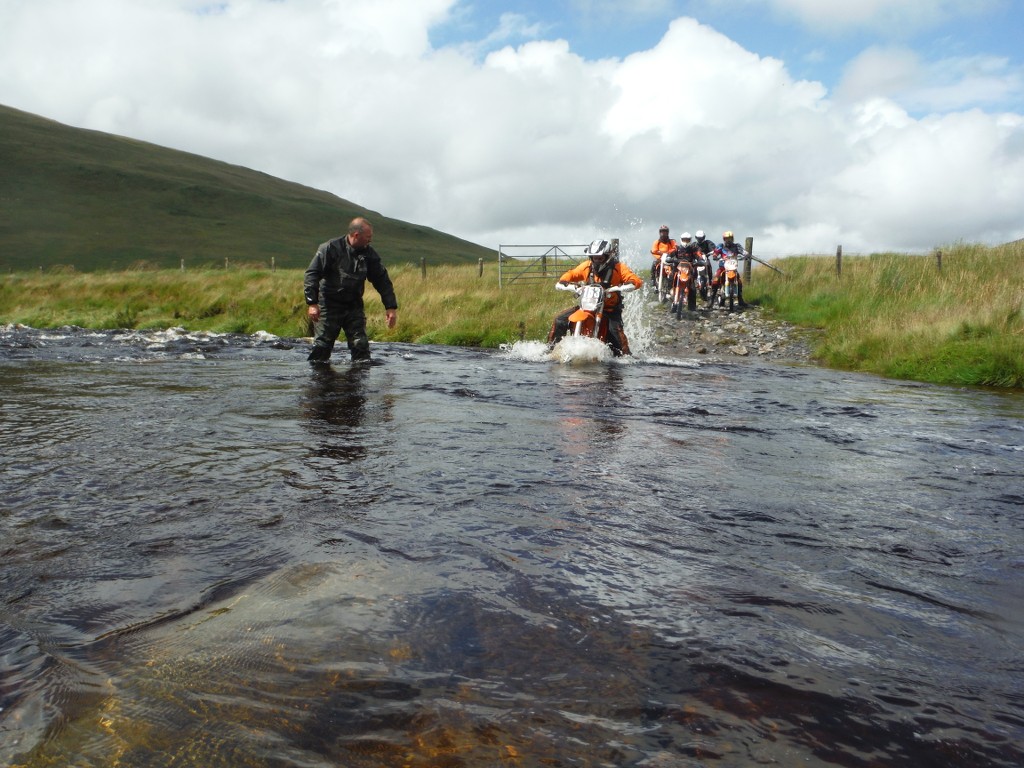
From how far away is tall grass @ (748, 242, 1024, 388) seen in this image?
11500mm

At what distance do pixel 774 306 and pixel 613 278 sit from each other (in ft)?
36.2

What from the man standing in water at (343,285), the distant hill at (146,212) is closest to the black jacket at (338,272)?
the man standing in water at (343,285)

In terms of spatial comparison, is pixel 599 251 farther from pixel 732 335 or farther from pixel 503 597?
pixel 503 597

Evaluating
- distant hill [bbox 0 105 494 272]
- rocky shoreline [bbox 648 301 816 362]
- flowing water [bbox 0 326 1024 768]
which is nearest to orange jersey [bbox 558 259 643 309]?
rocky shoreline [bbox 648 301 816 362]

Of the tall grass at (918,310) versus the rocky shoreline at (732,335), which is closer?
the tall grass at (918,310)

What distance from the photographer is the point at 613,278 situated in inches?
476

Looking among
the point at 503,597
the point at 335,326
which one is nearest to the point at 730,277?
the point at 335,326

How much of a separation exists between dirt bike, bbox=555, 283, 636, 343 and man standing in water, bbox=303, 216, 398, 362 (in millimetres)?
2866

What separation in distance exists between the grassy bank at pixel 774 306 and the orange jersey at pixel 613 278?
14.8 ft

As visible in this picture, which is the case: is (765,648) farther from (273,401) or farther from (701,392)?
(701,392)

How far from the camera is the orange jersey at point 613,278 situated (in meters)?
12.0

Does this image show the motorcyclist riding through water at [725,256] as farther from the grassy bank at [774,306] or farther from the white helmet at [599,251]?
the white helmet at [599,251]

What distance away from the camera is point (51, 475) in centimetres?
446

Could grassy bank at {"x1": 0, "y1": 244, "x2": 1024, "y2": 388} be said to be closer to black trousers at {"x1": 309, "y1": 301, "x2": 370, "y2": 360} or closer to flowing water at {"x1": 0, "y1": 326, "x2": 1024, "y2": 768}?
black trousers at {"x1": 309, "y1": 301, "x2": 370, "y2": 360}
